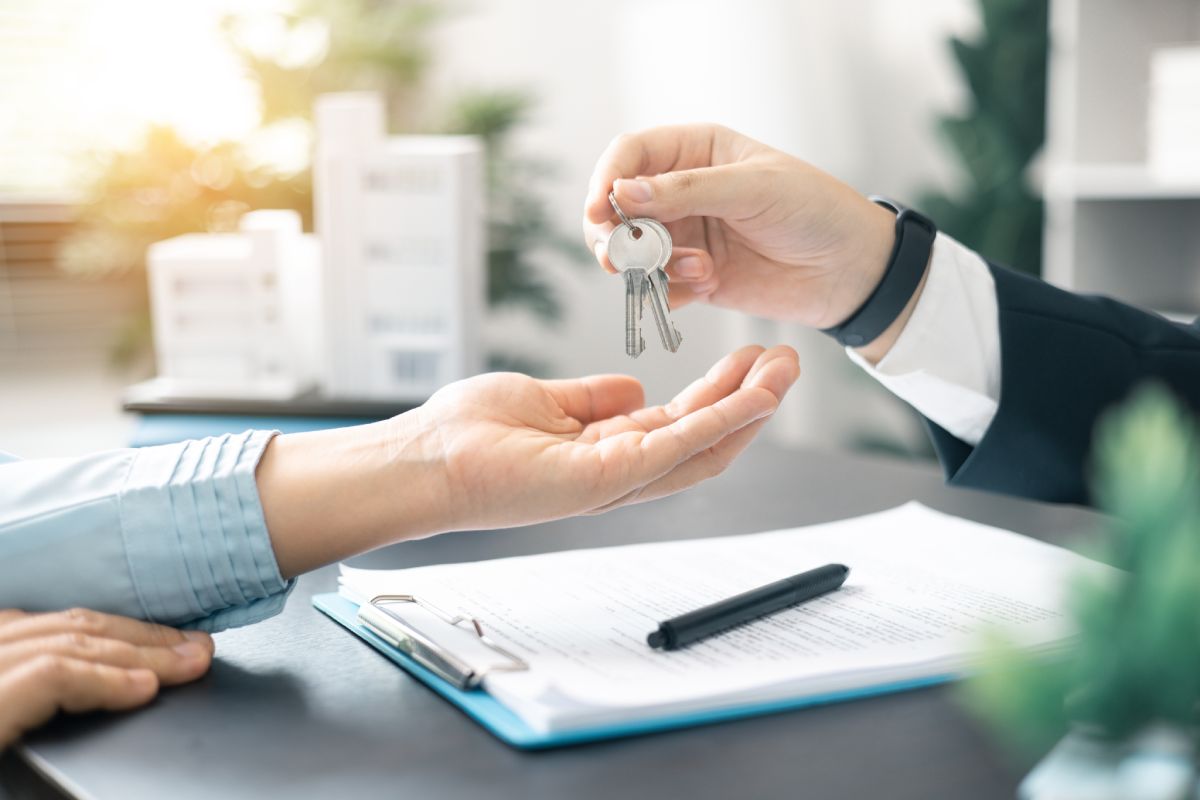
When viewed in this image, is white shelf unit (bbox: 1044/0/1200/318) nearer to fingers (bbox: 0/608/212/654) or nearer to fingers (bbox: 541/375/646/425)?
fingers (bbox: 541/375/646/425)

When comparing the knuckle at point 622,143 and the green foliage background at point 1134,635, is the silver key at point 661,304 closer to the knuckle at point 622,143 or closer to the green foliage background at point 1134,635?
the knuckle at point 622,143

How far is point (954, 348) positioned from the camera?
102cm

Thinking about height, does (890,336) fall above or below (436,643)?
above

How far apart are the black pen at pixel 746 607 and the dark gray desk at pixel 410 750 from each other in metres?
0.09

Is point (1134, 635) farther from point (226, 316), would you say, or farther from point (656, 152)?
point (226, 316)

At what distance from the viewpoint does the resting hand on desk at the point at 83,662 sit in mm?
581

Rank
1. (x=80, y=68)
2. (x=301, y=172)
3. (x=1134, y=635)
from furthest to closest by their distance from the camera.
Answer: (x=80, y=68) → (x=301, y=172) → (x=1134, y=635)

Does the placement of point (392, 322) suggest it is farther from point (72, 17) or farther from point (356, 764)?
point (72, 17)

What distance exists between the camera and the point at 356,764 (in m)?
0.55

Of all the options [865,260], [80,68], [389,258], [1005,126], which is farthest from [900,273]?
[80,68]

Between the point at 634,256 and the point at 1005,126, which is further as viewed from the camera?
the point at 1005,126

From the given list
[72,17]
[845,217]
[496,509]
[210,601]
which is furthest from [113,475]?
[72,17]

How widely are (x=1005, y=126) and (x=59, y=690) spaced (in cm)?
241

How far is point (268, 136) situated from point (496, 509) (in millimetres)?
2362
